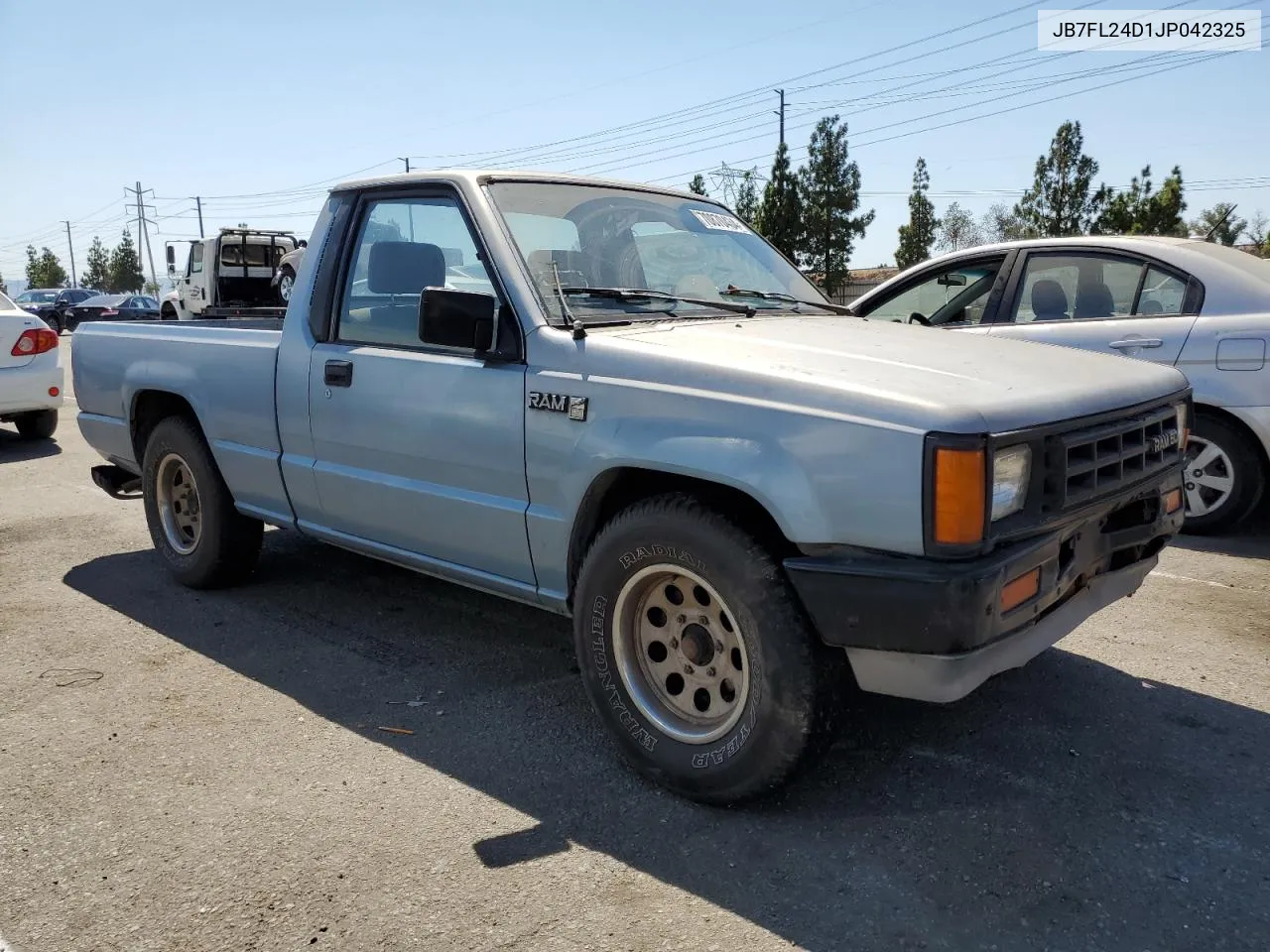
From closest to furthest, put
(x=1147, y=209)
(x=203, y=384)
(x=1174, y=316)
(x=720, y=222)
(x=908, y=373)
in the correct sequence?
(x=908, y=373) < (x=720, y=222) < (x=203, y=384) < (x=1174, y=316) < (x=1147, y=209)

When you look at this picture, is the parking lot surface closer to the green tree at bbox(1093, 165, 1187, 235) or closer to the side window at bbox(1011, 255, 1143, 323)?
the side window at bbox(1011, 255, 1143, 323)

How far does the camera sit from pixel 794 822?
2801 mm

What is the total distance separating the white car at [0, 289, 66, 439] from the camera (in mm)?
9062

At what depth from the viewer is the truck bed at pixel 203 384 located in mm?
4328

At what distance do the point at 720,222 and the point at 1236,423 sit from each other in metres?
3.27

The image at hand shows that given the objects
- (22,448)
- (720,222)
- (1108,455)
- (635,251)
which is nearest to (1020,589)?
(1108,455)

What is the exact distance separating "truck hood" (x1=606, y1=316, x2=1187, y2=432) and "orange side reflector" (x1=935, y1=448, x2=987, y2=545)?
70 mm

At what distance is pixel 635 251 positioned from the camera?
3.79 metres

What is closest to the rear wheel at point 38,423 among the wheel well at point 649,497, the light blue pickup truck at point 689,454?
the light blue pickup truck at point 689,454

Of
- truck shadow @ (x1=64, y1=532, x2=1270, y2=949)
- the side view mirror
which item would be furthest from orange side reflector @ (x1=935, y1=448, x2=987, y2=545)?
the side view mirror

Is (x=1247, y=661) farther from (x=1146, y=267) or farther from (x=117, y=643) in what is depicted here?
(x=117, y=643)

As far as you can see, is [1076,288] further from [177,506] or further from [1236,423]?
[177,506]

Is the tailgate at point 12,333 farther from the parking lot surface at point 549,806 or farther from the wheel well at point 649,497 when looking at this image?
the wheel well at point 649,497

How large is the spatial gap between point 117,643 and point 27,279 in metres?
102
